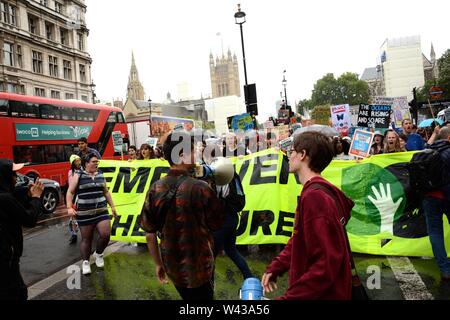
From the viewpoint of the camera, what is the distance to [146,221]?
8.88 ft

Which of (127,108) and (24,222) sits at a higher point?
(127,108)

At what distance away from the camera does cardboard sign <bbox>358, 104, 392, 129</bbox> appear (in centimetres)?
873

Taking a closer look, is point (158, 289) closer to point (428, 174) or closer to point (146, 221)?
point (146, 221)

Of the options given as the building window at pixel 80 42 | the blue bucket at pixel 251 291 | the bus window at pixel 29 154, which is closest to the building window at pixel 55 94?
the building window at pixel 80 42

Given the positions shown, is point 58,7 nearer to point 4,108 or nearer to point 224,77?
point 4,108

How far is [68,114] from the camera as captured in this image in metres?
18.4

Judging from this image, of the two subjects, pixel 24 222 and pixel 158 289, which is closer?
pixel 24 222

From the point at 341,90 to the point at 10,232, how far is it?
86769 millimetres

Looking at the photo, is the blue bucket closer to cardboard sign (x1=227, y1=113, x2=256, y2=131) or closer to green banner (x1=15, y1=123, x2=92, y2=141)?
cardboard sign (x1=227, y1=113, x2=256, y2=131)

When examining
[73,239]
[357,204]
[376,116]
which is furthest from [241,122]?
[357,204]

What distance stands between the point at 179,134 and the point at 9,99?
50.1 ft

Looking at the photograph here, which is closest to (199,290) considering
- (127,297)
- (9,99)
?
(127,297)

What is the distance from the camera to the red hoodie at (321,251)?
1732mm

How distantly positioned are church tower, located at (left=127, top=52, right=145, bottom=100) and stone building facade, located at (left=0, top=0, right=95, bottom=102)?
6346 cm
